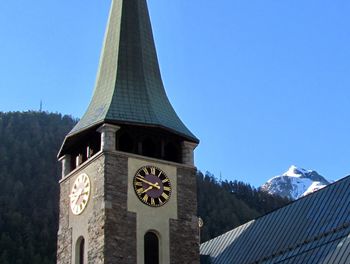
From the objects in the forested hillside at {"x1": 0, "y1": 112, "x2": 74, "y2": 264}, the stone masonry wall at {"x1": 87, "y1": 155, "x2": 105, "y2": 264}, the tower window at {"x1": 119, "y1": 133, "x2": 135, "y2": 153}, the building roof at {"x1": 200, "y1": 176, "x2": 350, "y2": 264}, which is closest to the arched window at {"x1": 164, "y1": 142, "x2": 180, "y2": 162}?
the tower window at {"x1": 119, "y1": 133, "x2": 135, "y2": 153}

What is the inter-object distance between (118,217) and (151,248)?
2005mm

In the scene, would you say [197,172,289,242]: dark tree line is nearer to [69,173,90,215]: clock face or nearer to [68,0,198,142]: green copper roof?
[68,0,198,142]: green copper roof

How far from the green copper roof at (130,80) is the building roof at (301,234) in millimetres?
5429

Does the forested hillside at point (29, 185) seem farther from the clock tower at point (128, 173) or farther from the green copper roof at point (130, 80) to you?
the clock tower at point (128, 173)

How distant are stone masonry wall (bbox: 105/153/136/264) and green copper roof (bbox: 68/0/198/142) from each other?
82.5 inches

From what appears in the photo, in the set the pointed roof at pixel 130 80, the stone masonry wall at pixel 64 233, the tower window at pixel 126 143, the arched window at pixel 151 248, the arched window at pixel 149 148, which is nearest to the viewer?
the arched window at pixel 151 248

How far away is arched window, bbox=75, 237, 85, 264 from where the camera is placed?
33.4 meters

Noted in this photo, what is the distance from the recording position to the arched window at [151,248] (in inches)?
1281

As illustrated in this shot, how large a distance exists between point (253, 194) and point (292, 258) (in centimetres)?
8664

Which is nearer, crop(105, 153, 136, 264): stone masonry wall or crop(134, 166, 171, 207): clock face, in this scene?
crop(105, 153, 136, 264): stone masonry wall

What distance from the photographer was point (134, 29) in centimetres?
3784

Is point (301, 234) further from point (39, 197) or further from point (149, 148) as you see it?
point (39, 197)

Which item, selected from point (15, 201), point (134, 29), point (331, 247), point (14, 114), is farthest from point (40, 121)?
point (331, 247)

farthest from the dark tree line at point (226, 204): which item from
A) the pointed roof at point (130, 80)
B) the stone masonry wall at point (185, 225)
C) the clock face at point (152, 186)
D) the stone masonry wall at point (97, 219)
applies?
the stone masonry wall at point (97, 219)
